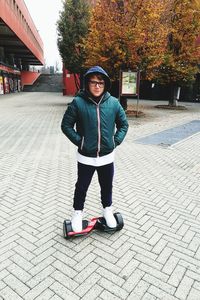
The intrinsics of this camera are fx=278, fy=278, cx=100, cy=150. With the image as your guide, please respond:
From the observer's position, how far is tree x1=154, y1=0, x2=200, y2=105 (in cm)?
1694

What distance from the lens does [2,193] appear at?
15.3 ft

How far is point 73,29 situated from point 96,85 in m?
17.7

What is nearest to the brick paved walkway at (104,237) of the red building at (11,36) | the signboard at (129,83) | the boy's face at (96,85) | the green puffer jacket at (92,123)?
the green puffer jacket at (92,123)

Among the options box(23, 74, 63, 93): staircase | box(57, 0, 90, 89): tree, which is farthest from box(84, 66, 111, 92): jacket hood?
box(23, 74, 63, 93): staircase

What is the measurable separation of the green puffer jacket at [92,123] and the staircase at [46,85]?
40448 millimetres

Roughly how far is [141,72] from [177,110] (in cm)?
564

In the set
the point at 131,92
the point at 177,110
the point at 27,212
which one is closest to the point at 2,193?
the point at 27,212

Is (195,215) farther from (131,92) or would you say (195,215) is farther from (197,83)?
(197,83)

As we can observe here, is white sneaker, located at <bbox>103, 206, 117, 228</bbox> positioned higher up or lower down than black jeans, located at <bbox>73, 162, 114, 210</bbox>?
lower down

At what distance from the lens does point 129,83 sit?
1392 centimetres

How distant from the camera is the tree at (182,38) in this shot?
16938 millimetres

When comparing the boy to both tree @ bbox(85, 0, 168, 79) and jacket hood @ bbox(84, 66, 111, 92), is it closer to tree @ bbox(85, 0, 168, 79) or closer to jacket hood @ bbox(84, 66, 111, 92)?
jacket hood @ bbox(84, 66, 111, 92)

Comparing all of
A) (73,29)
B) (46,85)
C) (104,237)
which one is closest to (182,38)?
(73,29)

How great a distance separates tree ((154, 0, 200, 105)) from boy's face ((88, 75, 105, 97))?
48.1ft
